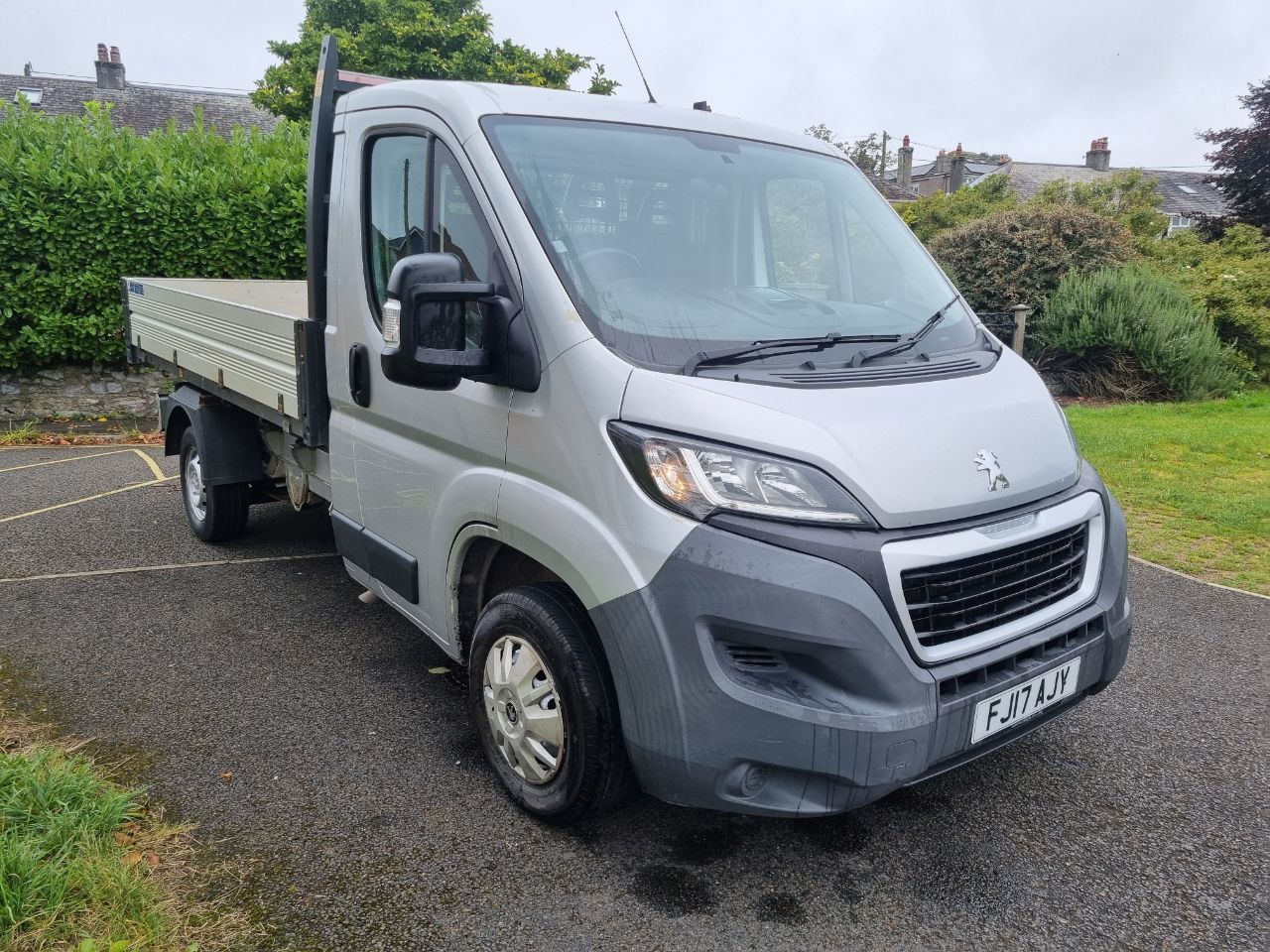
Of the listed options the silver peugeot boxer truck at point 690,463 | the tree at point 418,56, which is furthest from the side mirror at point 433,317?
the tree at point 418,56

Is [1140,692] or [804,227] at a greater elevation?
[804,227]

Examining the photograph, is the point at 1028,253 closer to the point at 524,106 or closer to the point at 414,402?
the point at 524,106

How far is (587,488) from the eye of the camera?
8.30 ft

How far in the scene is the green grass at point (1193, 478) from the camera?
5.75 metres

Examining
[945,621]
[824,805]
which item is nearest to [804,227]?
[945,621]

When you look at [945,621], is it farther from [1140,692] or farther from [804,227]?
[1140,692]

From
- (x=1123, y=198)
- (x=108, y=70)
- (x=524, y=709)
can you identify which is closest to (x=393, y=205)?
(x=524, y=709)

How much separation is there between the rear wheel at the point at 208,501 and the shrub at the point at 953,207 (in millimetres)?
19512

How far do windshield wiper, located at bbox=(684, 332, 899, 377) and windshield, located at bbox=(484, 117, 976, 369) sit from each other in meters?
0.04

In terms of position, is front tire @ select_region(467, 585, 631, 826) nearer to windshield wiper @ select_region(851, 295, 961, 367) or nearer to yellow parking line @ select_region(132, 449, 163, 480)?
windshield wiper @ select_region(851, 295, 961, 367)

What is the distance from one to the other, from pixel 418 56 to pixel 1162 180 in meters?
41.2

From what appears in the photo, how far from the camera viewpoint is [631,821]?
2.98m

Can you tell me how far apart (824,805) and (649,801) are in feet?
2.88

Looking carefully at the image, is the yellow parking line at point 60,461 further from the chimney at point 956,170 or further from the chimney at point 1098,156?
the chimney at point 1098,156
